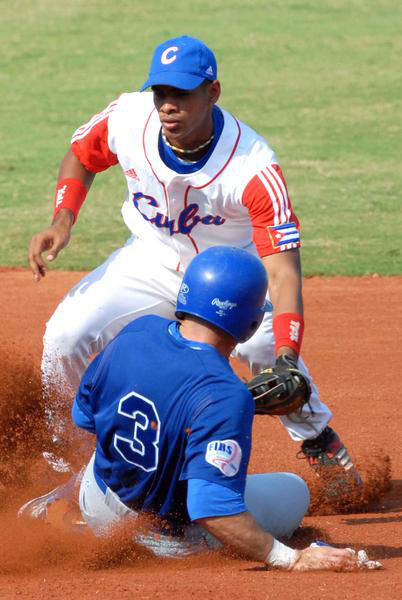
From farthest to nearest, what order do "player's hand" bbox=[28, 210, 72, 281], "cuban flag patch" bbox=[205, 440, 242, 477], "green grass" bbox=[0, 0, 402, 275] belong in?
"green grass" bbox=[0, 0, 402, 275], "player's hand" bbox=[28, 210, 72, 281], "cuban flag patch" bbox=[205, 440, 242, 477]

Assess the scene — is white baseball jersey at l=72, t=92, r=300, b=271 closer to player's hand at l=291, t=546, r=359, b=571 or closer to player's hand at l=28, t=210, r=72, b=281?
player's hand at l=28, t=210, r=72, b=281

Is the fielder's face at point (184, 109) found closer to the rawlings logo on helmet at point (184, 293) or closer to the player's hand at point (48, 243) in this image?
the player's hand at point (48, 243)

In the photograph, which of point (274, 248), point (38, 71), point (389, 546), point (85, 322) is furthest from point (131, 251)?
point (38, 71)

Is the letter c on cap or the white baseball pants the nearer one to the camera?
the letter c on cap

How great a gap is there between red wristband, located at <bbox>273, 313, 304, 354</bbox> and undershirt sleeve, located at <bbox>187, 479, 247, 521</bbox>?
1116 millimetres

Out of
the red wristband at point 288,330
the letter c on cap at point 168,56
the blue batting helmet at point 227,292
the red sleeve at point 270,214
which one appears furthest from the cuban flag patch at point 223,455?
the letter c on cap at point 168,56

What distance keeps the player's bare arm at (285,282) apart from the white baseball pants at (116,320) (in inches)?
15.9

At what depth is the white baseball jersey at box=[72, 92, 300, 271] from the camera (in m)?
5.09

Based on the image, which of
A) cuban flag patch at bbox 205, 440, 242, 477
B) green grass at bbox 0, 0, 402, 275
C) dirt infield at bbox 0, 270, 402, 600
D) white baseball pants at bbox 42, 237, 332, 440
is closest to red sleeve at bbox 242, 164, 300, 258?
white baseball pants at bbox 42, 237, 332, 440

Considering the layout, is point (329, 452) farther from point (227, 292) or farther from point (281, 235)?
point (227, 292)

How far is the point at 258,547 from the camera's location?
12.6 ft

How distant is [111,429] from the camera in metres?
4.02

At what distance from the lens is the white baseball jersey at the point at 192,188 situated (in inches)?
201

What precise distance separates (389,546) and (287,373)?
99 centimetres
